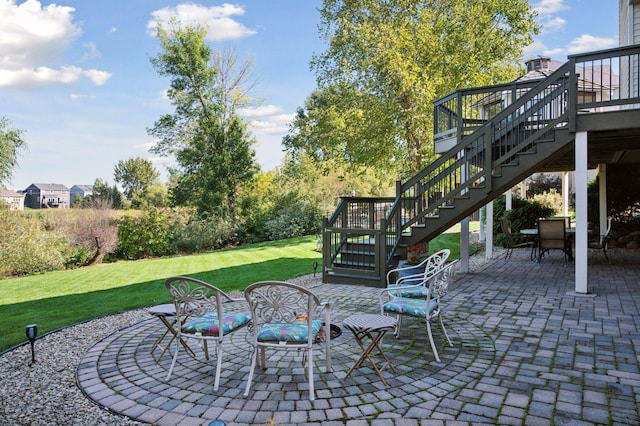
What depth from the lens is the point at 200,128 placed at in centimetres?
2086

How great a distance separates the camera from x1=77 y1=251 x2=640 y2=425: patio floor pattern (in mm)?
2758

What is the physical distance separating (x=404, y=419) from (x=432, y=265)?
8.58ft

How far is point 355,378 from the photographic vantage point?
337 cm

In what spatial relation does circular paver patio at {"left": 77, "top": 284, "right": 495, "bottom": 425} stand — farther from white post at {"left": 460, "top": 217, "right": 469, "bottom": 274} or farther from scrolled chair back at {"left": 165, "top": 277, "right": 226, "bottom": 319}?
white post at {"left": 460, "top": 217, "right": 469, "bottom": 274}

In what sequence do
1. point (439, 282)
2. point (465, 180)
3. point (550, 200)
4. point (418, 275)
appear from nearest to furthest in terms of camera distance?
1. point (439, 282)
2. point (418, 275)
3. point (465, 180)
4. point (550, 200)

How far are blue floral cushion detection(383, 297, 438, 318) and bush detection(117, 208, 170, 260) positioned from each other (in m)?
14.2

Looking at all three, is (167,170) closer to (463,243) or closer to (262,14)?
(262,14)

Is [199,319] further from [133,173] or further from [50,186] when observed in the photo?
[50,186]

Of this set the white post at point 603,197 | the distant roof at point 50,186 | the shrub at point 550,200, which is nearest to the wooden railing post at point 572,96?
the white post at point 603,197

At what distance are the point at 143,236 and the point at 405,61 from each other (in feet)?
39.2

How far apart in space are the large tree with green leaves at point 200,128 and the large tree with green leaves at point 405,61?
624cm

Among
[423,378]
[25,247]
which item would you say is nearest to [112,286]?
[25,247]

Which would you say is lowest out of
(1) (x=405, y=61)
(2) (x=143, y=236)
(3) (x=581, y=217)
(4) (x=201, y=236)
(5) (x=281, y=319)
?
(4) (x=201, y=236)

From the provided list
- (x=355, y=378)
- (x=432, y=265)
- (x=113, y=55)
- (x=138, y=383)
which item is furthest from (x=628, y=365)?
(x=113, y=55)
